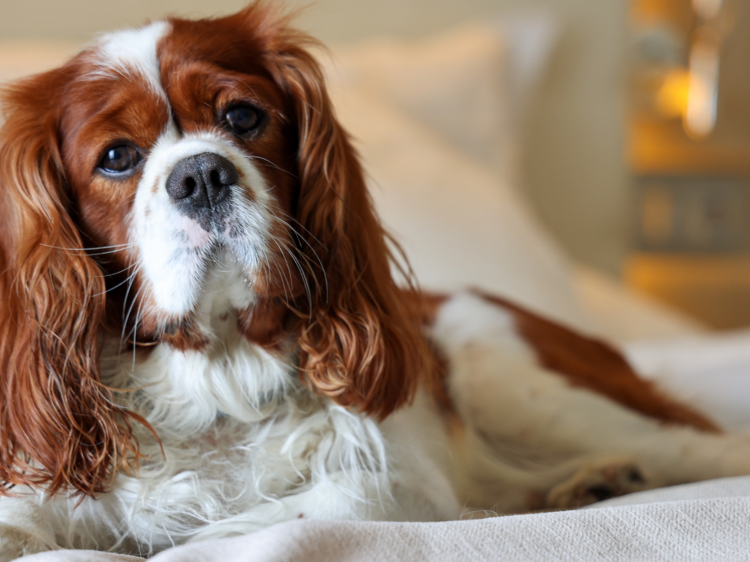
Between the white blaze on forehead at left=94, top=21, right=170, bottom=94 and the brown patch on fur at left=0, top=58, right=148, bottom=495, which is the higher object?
the white blaze on forehead at left=94, top=21, right=170, bottom=94

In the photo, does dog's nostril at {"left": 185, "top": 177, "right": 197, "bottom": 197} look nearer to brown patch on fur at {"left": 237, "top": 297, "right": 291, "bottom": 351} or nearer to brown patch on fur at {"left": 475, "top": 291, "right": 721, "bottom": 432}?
brown patch on fur at {"left": 237, "top": 297, "right": 291, "bottom": 351}

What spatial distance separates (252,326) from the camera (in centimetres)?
96

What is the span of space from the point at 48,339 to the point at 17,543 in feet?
0.81

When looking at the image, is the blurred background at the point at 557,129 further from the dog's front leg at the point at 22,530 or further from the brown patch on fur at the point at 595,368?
the dog's front leg at the point at 22,530

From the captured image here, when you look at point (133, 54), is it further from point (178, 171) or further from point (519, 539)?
point (519, 539)

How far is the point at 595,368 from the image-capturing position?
1.46 m

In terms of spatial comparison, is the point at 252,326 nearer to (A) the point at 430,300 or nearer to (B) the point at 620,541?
(B) the point at 620,541

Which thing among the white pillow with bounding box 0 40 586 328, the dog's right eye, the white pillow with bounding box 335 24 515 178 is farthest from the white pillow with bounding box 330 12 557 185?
the dog's right eye

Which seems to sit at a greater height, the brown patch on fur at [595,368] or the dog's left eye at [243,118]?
the dog's left eye at [243,118]

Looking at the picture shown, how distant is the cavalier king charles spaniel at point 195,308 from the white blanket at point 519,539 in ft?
0.68

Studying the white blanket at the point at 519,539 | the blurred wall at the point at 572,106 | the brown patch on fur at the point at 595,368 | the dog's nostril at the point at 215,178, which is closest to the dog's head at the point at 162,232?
the dog's nostril at the point at 215,178

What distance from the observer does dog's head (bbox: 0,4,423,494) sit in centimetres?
88

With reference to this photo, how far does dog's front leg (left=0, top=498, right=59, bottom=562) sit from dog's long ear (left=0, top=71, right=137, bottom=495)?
0.03m

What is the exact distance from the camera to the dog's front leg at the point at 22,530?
30.0 inches
